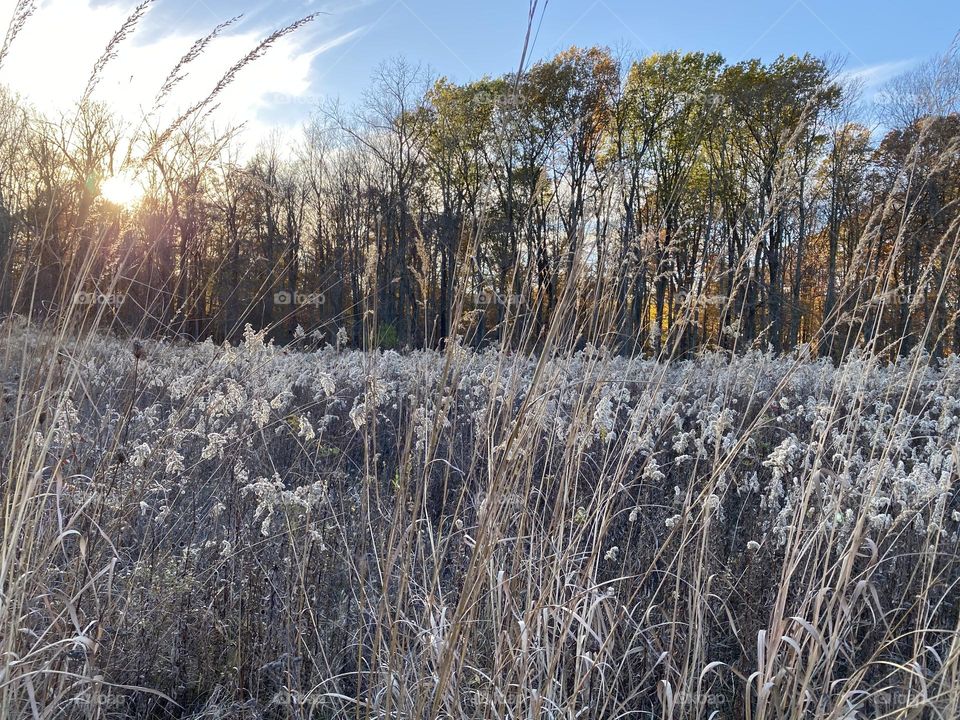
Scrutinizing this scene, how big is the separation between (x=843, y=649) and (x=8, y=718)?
7.93 ft

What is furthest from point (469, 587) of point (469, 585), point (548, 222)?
point (548, 222)

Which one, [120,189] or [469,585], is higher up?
[120,189]

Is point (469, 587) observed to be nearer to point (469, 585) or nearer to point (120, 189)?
point (469, 585)

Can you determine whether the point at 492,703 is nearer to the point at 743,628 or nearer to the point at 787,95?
the point at 743,628

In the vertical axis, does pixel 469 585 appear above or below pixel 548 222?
below

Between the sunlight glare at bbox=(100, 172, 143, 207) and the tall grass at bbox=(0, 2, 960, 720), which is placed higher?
the sunlight glare at bbox=(100, 172, 143, 207)

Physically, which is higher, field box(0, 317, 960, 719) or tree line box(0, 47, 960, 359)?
tree line box(0, 47, 960, 359)

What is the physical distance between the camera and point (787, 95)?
20.5 meters

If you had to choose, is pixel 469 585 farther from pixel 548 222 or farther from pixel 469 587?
pixel 548 222

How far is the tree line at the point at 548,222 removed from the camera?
192cm

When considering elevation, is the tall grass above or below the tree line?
below

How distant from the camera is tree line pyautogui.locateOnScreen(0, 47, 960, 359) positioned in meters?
1.92

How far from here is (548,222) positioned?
6.41 feet

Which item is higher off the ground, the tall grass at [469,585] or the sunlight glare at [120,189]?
the sunlight glare at [120,189]
